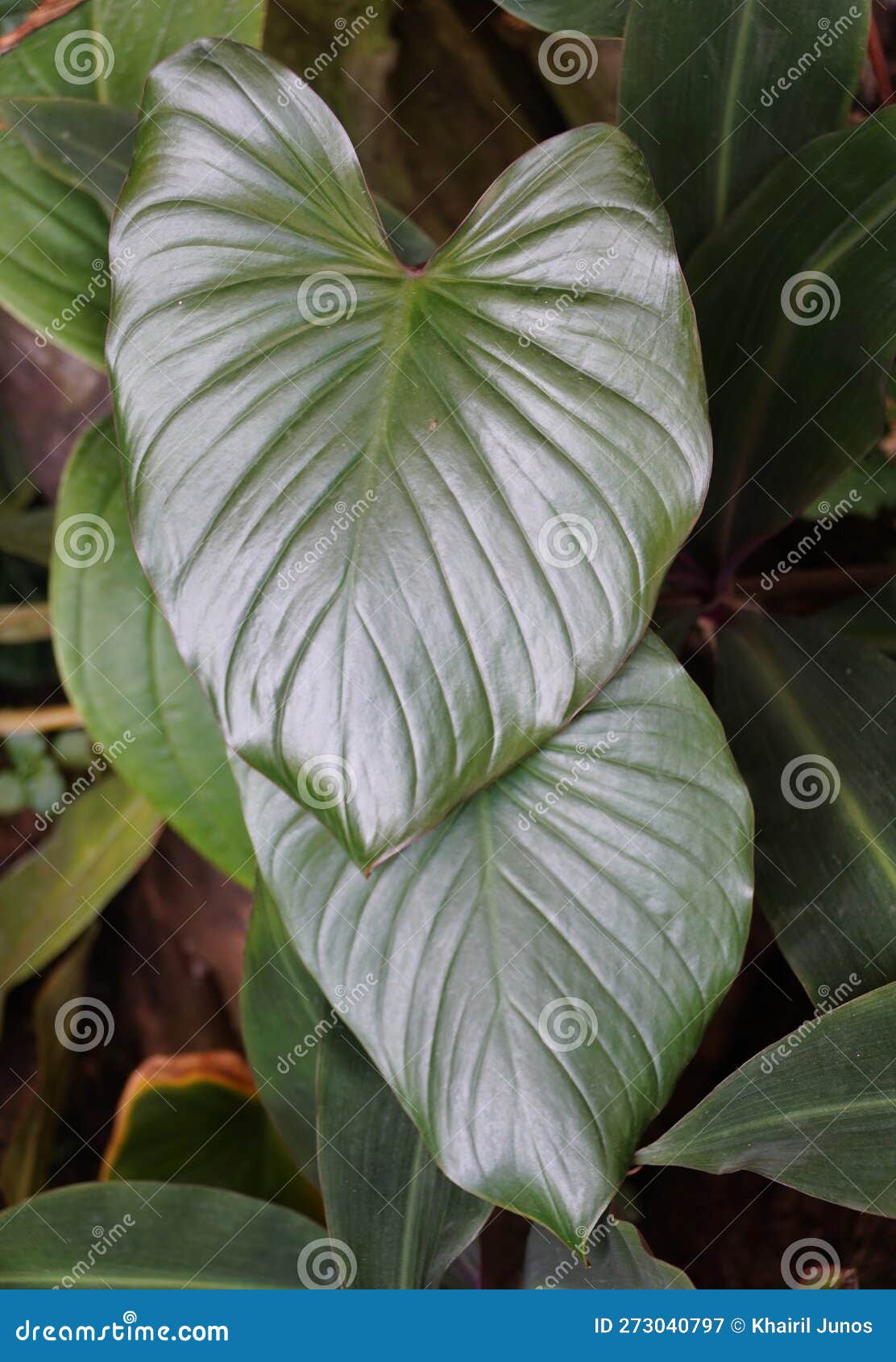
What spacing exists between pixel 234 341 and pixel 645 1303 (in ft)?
2.32

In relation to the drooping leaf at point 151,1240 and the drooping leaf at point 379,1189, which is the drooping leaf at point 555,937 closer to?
the drooping leaf at point 379,1189

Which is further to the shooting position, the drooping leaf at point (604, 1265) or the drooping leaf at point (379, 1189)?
the drooping leaf at point (379, 1189)

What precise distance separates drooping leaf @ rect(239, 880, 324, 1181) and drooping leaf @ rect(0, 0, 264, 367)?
0.55 metres

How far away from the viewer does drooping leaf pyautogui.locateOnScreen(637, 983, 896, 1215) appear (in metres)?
0.64

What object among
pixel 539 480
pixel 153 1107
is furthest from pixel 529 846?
pixel 153 1107

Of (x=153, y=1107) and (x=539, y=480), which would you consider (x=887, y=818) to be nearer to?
(x=539, y=480)

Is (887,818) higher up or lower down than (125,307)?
higher up

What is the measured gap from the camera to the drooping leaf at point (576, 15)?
2.61 feet

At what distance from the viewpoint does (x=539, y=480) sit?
1.89ft

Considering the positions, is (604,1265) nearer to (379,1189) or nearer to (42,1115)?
(379,1189)

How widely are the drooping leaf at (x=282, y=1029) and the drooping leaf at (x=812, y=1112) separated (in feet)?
1.15

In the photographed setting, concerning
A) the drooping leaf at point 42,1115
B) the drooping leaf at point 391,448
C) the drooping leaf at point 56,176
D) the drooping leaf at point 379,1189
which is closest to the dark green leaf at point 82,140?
the drooping leaf at point 56,176

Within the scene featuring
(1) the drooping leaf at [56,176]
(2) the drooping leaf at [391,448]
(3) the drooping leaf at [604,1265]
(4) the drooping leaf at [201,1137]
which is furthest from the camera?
(4) the drooping leaf at [201,1137]

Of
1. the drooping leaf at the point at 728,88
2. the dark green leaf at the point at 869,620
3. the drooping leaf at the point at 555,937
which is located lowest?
the drooping leaf at the point at 555,937
